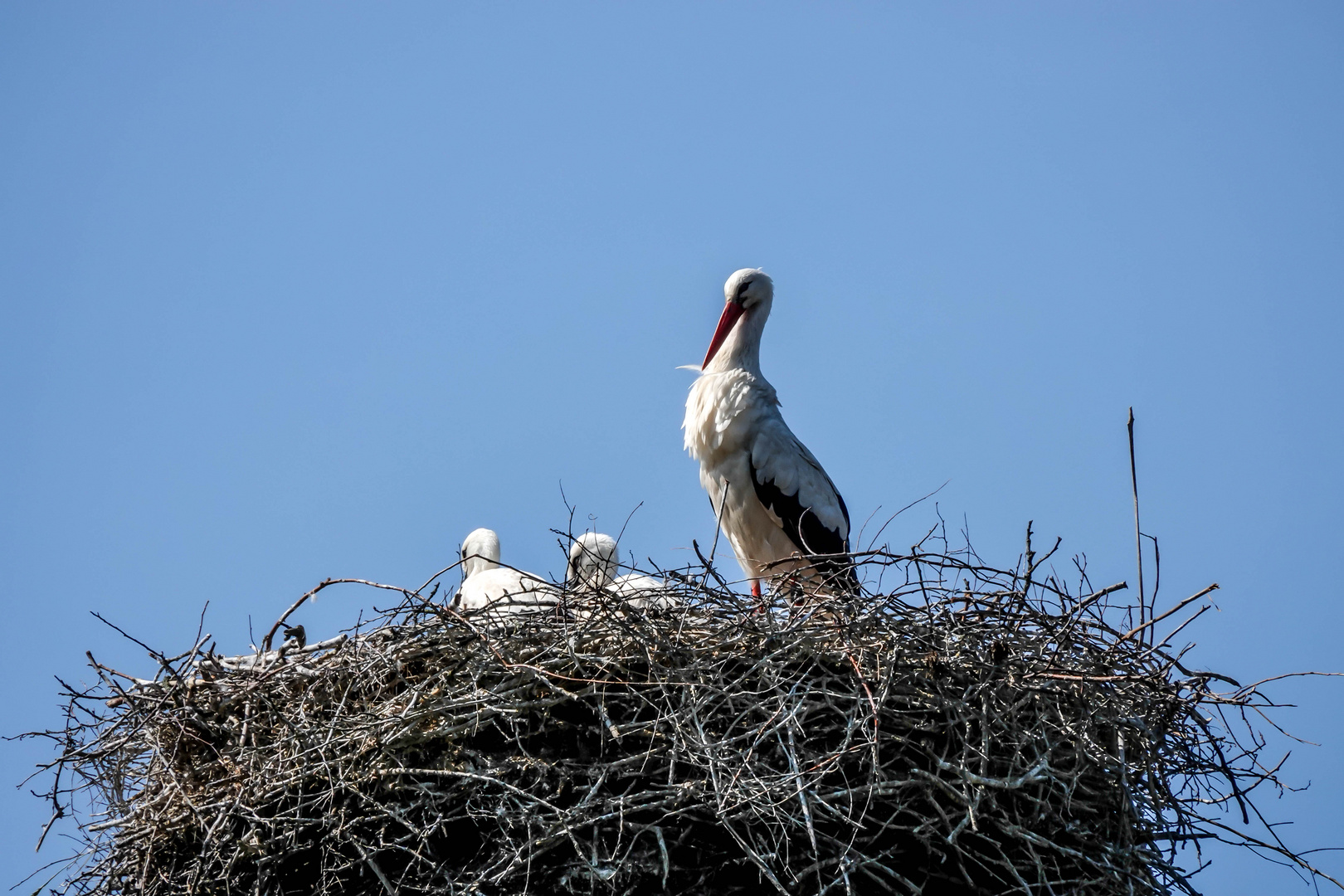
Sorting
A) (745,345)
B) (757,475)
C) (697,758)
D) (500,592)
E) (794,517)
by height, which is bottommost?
(697,758)

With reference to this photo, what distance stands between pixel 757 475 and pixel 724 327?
791mm

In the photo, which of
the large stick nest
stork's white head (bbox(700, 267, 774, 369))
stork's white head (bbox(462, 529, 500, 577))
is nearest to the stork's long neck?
stork's white head (bbox(700, 267, 774, 369))

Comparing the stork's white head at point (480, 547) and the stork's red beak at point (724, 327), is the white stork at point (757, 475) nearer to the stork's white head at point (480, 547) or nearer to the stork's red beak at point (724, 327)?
the stork's red beak at point (724, 327)

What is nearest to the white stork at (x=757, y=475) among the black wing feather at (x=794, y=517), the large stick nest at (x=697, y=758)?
the black wing feather at (x=794, y=517)

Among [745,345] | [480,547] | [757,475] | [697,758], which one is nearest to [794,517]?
[757,475]

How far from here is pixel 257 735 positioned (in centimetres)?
345

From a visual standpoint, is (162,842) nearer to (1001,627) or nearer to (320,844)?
(320,844)

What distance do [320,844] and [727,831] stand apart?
918mm

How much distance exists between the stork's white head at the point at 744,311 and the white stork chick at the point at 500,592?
50.3 inches

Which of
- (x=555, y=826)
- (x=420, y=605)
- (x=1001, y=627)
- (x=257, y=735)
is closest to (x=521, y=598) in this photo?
(x=420, y=605)

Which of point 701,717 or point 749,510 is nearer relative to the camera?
point 701,717

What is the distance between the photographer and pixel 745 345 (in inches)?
223

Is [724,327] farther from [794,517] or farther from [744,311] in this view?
[794,517]

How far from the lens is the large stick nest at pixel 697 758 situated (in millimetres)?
3037
